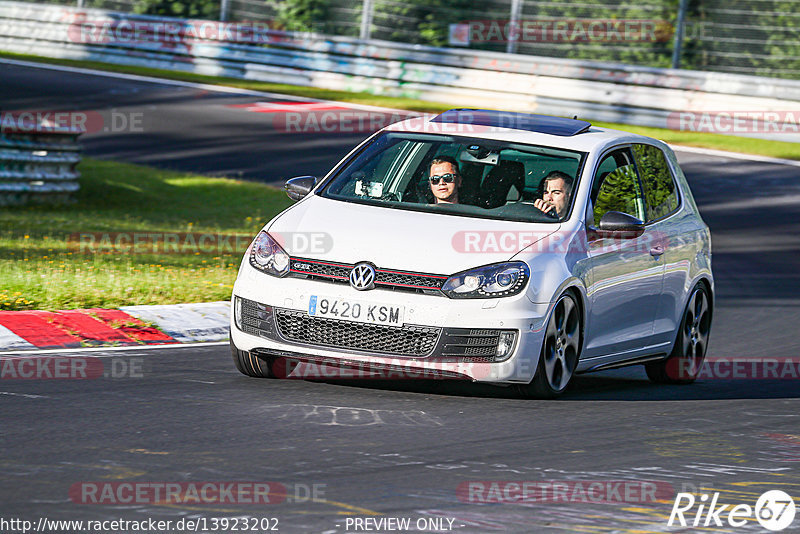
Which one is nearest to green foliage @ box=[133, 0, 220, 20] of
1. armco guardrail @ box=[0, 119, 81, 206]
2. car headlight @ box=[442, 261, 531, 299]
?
armco guardrail @ box=[0, 119, 81, 206]

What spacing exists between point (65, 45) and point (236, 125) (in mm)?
10291

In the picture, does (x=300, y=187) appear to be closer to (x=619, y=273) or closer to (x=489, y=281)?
(x=489, y=281)

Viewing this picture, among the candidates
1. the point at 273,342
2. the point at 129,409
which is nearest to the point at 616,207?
the point at 273,342

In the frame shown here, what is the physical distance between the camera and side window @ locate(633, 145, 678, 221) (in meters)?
9.85

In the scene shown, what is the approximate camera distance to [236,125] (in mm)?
24438

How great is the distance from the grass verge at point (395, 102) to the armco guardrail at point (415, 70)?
0.62ft

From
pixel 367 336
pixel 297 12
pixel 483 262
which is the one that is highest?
pixel 297 12

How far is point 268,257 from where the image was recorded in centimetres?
834

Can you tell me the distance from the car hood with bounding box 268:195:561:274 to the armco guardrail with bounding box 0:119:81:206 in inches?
382

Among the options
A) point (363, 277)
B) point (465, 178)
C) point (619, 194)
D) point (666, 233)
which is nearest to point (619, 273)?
point (619, 194)

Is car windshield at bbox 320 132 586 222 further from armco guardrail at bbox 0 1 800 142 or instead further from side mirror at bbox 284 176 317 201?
armco guardrail at bbox 0 1 800 142

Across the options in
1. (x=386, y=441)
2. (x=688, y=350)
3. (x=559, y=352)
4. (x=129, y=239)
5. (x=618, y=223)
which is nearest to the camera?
(x=386, y=441)

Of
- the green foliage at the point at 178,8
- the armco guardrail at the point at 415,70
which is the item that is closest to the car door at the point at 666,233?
the armco guardrail at the point at 415,70

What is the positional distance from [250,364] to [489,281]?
1.57m
